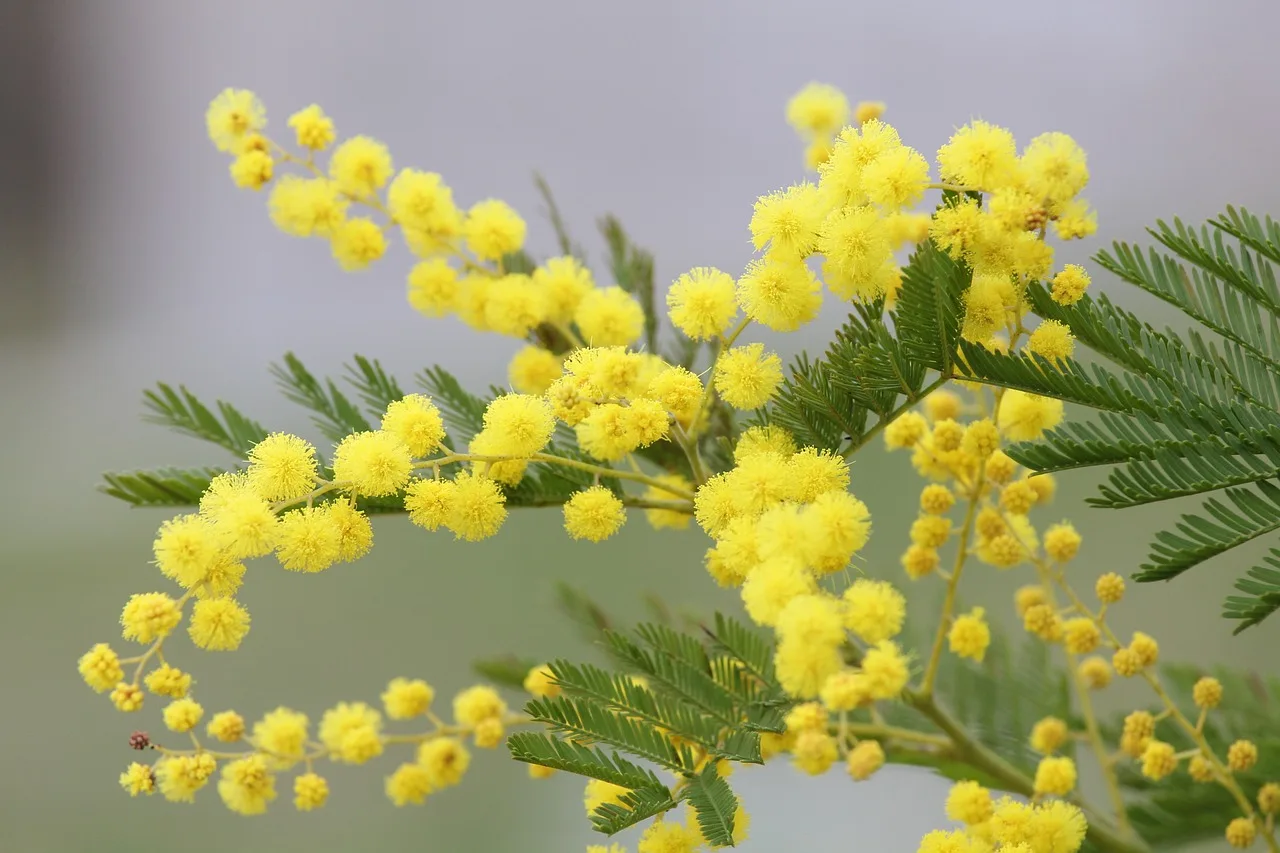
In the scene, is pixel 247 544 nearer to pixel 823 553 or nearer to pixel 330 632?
pixel 823 553

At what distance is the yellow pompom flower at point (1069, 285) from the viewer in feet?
1.11

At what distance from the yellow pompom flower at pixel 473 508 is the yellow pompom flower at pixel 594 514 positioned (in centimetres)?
3

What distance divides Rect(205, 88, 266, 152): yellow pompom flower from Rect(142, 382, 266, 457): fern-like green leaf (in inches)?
4.4

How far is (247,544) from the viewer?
307 mm

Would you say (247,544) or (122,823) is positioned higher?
(122,823)

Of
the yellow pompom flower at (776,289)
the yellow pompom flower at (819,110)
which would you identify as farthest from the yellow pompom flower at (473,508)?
the yellow pompom flower at (819,110)

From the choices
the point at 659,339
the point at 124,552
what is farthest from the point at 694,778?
the point at 124,552

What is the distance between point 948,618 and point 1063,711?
0.56 ft

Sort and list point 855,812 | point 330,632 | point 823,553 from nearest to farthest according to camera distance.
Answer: point 823,553 < point 855,812 < point 330,632

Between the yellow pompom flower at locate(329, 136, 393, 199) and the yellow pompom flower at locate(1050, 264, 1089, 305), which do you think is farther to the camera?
the yellow pompom flower at locate(329, 136, 393, 199)

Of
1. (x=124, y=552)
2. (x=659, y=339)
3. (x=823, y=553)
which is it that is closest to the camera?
(x=823, y=553)

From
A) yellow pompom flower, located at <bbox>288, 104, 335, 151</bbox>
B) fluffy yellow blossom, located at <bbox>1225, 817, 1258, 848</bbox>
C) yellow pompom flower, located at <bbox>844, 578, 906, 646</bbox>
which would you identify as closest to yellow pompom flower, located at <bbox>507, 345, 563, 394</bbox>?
yellow pompom flower, located at <bbox>288, 104, 335, 151</bbox>

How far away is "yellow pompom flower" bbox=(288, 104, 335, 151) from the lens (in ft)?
1.50

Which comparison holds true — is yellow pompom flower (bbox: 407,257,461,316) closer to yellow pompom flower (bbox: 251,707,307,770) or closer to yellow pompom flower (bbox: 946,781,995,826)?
yellow pompom flower (bbox: 251,707,307,770)
